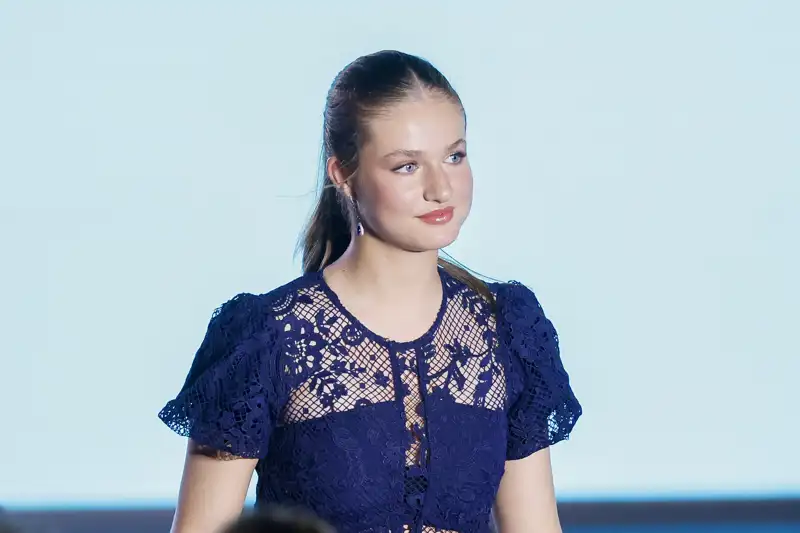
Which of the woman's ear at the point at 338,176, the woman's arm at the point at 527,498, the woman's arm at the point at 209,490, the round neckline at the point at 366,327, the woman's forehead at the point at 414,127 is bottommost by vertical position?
the woman's arm at the point at 527,498

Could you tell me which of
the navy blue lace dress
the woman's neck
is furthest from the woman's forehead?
the navy blue lace dress

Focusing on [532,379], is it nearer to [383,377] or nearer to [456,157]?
[383,377]

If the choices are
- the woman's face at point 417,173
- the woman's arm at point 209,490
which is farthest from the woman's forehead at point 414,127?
the woman's arm at point 209,490

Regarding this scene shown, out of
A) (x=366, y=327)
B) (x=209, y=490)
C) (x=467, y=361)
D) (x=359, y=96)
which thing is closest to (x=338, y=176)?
(x=359, y=96)

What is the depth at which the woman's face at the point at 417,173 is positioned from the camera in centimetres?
206

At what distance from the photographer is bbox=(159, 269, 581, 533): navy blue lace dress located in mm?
2062

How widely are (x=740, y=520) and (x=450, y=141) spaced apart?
2.68 metres

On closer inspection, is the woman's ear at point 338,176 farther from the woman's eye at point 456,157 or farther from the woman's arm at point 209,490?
the woman's arm at point 209,490

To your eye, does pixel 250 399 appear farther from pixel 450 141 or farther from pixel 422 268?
pixel 450 141

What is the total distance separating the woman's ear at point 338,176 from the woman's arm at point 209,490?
0.44m

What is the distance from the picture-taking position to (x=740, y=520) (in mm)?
4367

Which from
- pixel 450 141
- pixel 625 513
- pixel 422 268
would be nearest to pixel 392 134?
pixel 450 141

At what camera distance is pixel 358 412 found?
2100mm

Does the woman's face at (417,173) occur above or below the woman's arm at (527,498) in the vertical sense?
above
